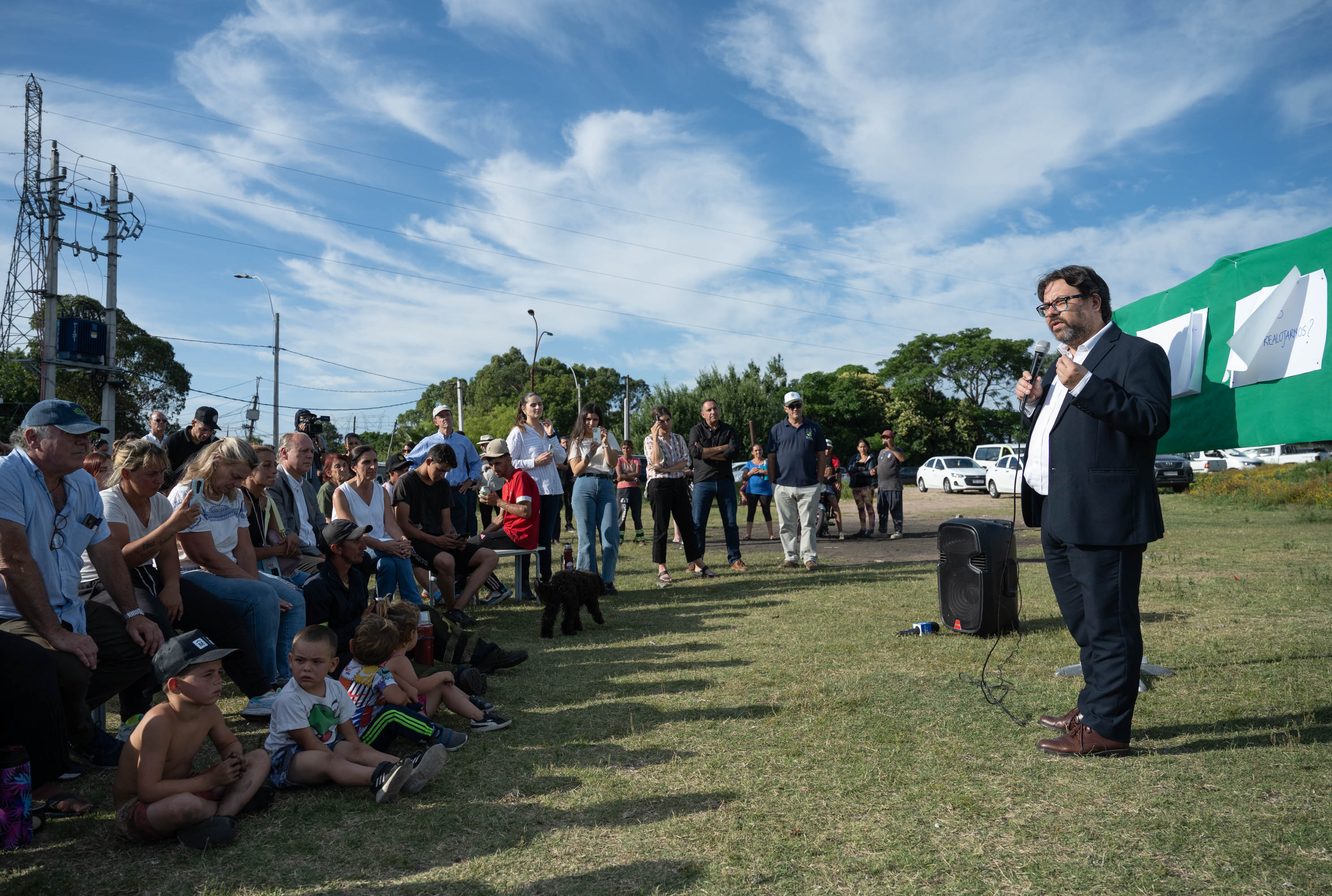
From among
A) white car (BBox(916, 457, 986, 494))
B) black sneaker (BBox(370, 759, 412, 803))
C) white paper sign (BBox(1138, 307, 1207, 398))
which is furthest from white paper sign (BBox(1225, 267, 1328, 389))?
white car (BBox(916, 457, 986, 494))

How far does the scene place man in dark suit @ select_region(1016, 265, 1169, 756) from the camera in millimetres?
3459

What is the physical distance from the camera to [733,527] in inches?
404

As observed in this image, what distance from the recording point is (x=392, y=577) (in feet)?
22.7

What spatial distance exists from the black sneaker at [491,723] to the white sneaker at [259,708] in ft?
3.90

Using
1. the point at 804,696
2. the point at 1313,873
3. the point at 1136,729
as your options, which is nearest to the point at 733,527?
the point at 804,696

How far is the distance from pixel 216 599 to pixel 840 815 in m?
3.57

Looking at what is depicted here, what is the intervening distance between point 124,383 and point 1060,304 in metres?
43.8

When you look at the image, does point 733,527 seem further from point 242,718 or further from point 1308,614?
point 242,718

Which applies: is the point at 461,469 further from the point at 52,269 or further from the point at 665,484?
the point at 52,269

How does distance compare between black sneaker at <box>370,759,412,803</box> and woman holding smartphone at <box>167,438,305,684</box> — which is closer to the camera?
black sneaker at <box>370,759,412,803</box>

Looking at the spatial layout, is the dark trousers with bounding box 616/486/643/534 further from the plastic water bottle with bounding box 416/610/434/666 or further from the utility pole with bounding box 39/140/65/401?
the utility pole with bounding box 39/140/65/401

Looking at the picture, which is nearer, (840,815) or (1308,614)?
(840,815)

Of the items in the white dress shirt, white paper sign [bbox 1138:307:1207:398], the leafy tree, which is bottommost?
the white dress shirt

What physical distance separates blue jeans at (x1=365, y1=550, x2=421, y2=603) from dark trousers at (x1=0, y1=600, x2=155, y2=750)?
2.64m
